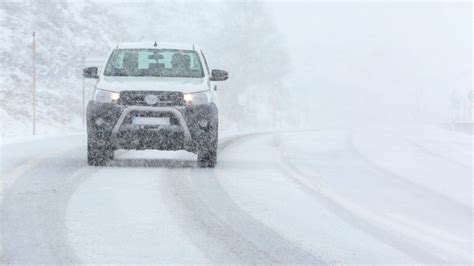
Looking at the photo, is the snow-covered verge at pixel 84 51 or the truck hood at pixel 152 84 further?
the snow-covered verge at pixel 84 51

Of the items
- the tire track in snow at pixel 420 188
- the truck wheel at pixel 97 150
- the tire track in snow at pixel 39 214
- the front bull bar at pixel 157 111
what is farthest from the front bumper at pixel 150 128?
the tire track in snow at pixel 420 188

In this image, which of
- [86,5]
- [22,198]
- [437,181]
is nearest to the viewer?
[22,198]

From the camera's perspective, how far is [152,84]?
11.9 meters

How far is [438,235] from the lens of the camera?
25.5 ft

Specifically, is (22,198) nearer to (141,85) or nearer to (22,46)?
(141,85)

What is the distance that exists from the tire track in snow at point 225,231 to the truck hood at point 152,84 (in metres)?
2.67

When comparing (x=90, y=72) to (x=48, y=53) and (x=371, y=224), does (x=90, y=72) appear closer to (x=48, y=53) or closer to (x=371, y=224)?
(x=371, y=224)

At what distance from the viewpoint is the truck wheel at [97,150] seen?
11883 millimetres

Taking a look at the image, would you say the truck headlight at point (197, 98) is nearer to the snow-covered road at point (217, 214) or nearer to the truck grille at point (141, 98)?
the truck grille at point (141, 98)

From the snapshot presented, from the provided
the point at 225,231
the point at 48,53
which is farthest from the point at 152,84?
the point at 48,53

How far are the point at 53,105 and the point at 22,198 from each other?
1398 inches

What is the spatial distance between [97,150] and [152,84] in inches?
47.5

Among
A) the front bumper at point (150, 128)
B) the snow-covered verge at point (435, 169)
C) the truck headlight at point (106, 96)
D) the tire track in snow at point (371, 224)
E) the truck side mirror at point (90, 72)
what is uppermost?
the truck side mirror at point (90, 72)

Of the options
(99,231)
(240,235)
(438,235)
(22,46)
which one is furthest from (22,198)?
(22,46)
